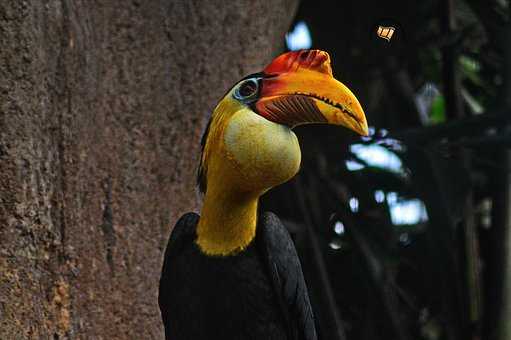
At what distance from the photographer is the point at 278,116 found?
5.32 ft

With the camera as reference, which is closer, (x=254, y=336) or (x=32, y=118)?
(x=254, y=336)

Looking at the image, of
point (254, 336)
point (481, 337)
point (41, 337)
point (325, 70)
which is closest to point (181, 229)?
point (254, 336)

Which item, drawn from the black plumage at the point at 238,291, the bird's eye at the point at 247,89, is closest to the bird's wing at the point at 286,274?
the black plumage at the point at 238,291

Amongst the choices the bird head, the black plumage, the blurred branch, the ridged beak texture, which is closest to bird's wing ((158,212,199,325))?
the black plumage

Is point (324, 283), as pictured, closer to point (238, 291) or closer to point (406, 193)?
point (406, 193)

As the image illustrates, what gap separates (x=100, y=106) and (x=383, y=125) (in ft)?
6.85

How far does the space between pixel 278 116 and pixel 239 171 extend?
13 centimetres

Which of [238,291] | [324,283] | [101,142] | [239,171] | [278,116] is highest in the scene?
[278,116]

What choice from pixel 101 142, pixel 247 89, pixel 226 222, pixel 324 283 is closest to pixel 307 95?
pixel 247 89

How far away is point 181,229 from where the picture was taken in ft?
6.47

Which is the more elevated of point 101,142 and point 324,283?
point 101,142

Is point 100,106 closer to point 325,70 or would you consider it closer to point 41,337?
point 41,337

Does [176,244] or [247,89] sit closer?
[247,89]

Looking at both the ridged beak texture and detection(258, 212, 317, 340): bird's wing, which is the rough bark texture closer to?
detection(258, 212, 317, 340): bird's wing
